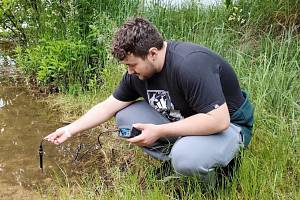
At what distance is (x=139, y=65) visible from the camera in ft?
9.51

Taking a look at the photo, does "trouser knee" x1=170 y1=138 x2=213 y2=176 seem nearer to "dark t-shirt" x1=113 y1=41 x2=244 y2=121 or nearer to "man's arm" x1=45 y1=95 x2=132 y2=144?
"dark t-shirt" x1=113 y1=41 x2=244 y2=121

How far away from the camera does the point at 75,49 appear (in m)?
5.12

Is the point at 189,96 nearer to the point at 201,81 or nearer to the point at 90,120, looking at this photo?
the point at 201,81

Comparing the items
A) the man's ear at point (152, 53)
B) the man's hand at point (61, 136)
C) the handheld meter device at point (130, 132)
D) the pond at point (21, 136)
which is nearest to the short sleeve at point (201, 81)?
the man's ear at point (152, 53)

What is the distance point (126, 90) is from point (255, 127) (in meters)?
0.91

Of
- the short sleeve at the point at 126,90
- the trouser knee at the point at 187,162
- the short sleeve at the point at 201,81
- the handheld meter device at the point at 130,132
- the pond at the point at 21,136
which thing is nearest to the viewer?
the short sleeve at the point at 201,81

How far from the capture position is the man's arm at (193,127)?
282 cm

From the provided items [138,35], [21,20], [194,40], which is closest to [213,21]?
[194,40]

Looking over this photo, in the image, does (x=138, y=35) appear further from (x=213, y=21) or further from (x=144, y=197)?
(x=213, y=21)

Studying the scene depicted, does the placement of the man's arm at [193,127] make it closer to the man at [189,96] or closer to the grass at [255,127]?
the man at [189,96]

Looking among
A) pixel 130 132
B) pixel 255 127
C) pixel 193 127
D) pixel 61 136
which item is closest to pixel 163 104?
pixel 130 132

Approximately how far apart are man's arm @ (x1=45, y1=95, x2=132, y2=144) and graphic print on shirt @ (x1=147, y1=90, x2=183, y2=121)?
10.1 inches

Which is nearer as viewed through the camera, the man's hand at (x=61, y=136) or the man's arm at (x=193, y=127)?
the man's arm at (x=193, y=127)

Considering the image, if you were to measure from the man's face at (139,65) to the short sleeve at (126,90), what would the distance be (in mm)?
279
